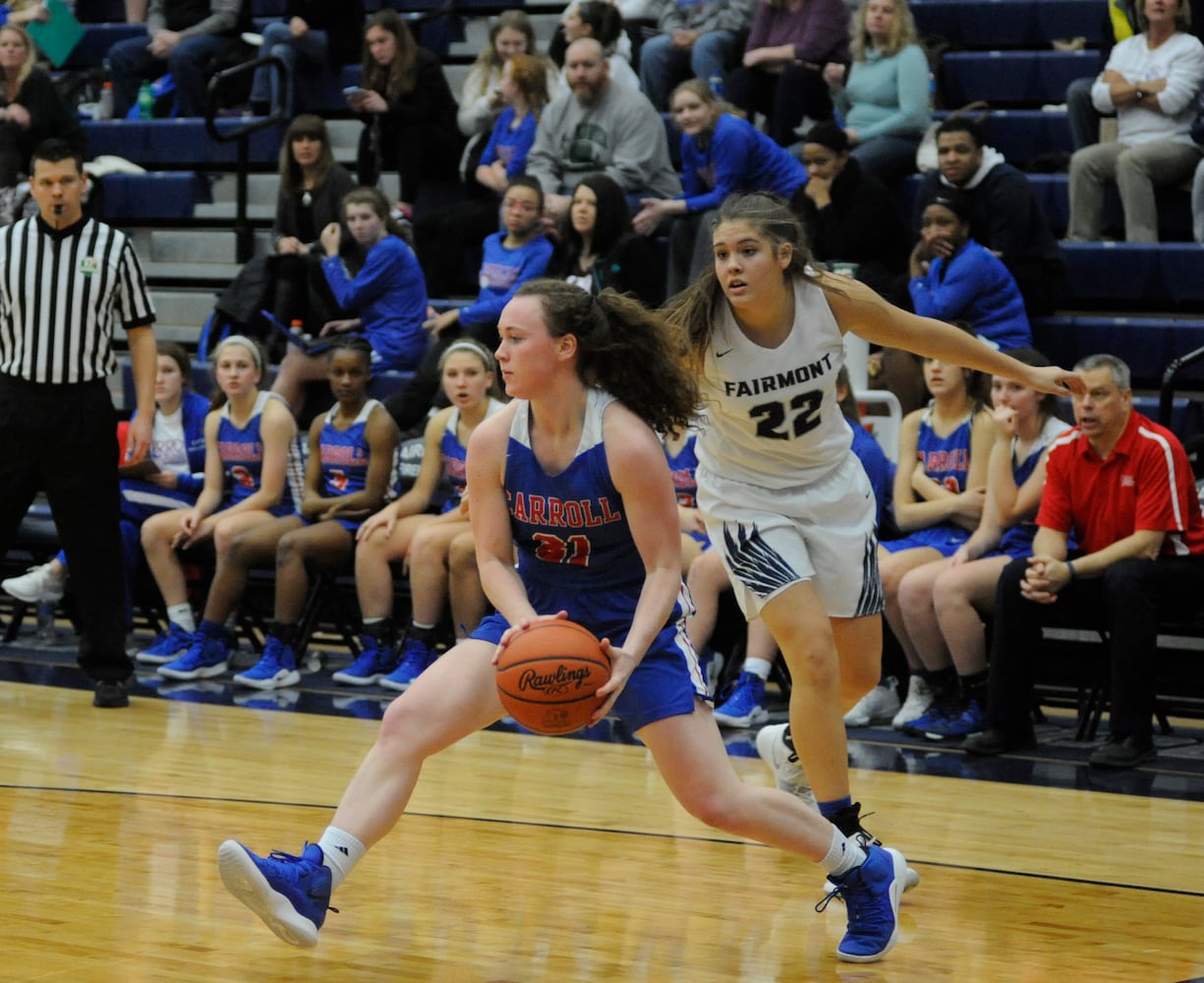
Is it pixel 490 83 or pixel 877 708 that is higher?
pixel 490 83

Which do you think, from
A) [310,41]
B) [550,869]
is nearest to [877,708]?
[550,869]

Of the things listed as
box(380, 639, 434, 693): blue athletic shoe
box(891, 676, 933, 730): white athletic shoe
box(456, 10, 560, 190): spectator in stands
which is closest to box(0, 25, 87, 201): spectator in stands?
box(456, 10, 560, 190): spectator in stands

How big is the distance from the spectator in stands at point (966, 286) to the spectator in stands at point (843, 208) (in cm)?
53

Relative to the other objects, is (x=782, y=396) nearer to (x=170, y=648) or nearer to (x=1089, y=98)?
(x=170, y=648)

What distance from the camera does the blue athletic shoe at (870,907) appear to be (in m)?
3.79

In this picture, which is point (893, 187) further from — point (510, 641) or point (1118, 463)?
point (510, 641)

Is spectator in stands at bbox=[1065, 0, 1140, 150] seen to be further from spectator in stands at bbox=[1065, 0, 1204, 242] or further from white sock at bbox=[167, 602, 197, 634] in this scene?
white sock at bbox=[167, 602, 197, 634]

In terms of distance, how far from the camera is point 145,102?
474 inches

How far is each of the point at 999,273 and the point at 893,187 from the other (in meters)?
1.51

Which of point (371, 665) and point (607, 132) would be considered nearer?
point (371, 665)

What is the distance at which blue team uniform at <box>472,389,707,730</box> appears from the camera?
3.64m

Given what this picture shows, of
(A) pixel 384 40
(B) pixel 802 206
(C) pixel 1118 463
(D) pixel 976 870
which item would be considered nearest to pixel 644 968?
(D) pixel 976 870

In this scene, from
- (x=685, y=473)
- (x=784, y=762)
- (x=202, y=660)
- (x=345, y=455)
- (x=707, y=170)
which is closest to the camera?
(x=784, y=762)

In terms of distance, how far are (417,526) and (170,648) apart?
1.36m
